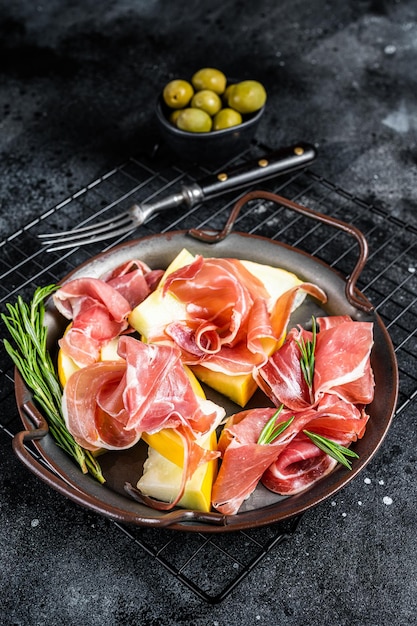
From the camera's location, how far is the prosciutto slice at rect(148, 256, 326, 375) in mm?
2330

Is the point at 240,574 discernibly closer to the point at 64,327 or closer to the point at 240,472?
the point at 240,472

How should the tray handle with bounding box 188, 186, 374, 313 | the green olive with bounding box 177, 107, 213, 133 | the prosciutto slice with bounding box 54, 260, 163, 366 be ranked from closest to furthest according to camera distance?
the prosciutto slice with bounding box 54, 260, 163, 366
the tray handle with bounding box 188, 186, 374, 313
the green olive with bounding box 177, 107, 213, 133

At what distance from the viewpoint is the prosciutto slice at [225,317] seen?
2330 millimetres

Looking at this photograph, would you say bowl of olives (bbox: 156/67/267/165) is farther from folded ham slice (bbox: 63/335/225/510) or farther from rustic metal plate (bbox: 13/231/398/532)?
folded ham slice (bbox: 63/335/225/510)

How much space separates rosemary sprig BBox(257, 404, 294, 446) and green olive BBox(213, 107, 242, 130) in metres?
1.58

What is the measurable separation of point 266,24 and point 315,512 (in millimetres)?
3158

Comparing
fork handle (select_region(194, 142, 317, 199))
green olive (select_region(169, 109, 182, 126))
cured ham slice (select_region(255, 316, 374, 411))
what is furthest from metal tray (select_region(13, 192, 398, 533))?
green olive (select_region(169, 109, 182, 126))

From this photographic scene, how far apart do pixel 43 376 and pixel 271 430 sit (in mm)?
756

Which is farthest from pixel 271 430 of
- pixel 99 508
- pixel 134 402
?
pixel 99 508

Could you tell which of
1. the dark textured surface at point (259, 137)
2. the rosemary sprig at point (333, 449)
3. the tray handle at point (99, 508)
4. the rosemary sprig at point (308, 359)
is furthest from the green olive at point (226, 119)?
the tray handle at point (99, 508)

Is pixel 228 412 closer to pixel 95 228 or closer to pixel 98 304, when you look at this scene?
pixel 98 304

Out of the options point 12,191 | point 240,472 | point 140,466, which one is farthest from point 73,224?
point 240,472

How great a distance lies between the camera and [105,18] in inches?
176

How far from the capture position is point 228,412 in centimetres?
236
